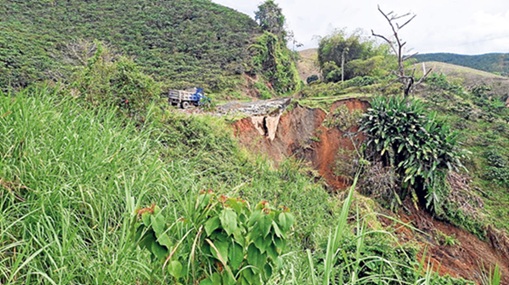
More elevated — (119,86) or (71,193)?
(119,86)

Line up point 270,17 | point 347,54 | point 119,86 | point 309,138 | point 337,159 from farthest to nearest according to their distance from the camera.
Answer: point 270,17 → point 347,54 → point 309,138 → point 337,159 → point 119,86

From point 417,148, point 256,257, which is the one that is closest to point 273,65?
point 417,148

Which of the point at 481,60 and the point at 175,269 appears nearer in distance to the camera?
the point at 175,269

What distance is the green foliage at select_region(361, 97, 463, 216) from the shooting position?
6414mm

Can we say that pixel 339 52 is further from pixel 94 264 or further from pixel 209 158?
pixel 94 264

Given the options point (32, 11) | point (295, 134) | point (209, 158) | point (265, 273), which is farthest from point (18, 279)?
point (32, 11)

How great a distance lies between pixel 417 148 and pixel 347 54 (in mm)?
12895

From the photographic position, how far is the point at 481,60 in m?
36.9

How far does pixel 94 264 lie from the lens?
1522 millimetres

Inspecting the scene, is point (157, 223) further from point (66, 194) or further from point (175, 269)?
point (66, 194)

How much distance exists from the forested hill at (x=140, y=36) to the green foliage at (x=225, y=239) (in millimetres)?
13842

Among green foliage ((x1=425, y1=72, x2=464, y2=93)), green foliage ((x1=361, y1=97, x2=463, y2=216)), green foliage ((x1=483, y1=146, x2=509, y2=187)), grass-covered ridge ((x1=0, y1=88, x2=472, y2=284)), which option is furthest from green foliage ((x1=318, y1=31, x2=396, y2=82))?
grass-covered ridge ((x1=0, y1=88, x2=472, y2=284))

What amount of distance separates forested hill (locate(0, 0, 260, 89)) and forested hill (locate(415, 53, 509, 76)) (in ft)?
67.0

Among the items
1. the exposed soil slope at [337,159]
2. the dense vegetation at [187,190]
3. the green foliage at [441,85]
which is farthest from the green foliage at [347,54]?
the exposed soil slope at [337,159]
